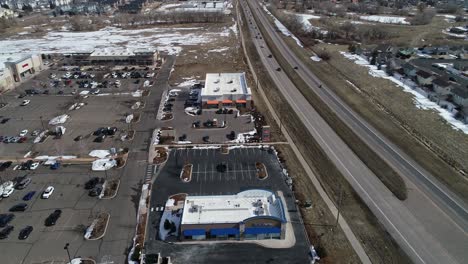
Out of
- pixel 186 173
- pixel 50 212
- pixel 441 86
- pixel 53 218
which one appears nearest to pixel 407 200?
pixel 186 173

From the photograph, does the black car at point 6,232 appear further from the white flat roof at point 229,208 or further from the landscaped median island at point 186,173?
the landscaped median island at point 186,173

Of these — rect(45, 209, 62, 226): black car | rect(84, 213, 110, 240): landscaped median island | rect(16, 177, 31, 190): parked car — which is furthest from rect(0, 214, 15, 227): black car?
rect(84, 213, 110, 240): landscaped median island

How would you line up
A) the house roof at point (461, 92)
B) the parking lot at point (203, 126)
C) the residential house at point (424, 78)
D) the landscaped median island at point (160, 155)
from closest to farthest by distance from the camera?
the landscaped median island at point (160, 155) < the parking lot at point (203, 126) < the house roof at point (461, 92) < the residential house at point (424, 78)

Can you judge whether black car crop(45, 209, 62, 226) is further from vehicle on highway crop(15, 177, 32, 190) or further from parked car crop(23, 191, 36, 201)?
vehicle on highway crop(15, 177, 32, 190)

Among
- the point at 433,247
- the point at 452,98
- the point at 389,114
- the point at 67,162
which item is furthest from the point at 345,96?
the point at 67,162

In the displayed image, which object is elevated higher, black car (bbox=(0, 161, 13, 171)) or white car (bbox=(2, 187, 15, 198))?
black car (bbox=(0, 161, 13, 171))

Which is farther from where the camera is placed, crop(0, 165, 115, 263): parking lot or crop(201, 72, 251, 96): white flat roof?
crop(201, 72, 251, 96): white flat roof

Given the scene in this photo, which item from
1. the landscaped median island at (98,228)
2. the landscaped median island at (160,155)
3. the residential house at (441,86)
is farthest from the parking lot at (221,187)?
the residential house at (441,86)

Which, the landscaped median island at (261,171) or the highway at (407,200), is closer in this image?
the highway at (407,200)
